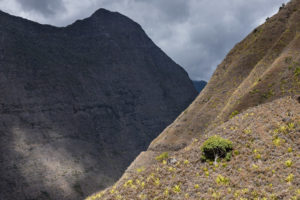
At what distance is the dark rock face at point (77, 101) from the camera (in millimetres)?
63812

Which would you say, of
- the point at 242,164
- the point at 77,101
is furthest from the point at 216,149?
the point at 77,101

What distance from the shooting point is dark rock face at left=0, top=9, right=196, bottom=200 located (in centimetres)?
6381

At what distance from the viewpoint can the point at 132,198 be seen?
14.7 m

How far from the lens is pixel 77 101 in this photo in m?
93.8

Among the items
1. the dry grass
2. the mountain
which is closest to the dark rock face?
the mountain

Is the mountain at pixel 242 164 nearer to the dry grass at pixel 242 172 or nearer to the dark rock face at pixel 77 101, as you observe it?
the dry grass at pixel 242 172

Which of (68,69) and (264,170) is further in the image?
(68,69)

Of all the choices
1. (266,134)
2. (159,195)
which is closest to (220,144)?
(266,134)

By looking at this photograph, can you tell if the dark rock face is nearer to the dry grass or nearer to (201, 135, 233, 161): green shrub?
the dry grass

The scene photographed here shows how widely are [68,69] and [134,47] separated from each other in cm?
5467

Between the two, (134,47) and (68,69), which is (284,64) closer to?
(68,69)

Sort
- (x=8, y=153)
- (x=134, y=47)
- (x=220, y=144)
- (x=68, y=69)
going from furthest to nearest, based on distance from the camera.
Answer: (x=134, y=47)
(x=68, y=69)
(x=8, y=153)
(x=220, y=144)

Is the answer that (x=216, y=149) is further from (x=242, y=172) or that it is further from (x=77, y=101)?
Result: (x=77, y=101)

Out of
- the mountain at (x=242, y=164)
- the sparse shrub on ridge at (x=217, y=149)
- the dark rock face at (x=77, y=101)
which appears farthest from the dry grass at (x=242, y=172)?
the dark rock face at (x=77, y=101)
